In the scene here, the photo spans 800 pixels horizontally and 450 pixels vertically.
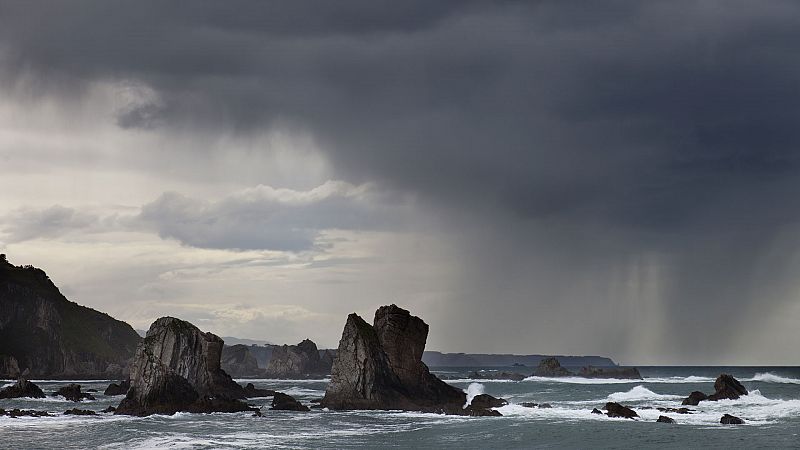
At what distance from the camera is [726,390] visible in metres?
87.2

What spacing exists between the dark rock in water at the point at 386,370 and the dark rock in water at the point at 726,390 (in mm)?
27381

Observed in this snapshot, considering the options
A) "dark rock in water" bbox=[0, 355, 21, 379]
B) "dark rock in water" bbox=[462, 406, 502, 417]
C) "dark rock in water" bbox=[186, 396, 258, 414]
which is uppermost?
"dark rock in water" bbox=[0, 355, 21, 379]

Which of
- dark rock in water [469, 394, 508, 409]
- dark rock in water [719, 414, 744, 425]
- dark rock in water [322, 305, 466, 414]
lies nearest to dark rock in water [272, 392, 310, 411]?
dark rock in water [322, 305, 466, 414]

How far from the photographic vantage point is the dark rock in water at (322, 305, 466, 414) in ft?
254

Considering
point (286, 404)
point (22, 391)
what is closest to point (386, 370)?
point (286, 404)

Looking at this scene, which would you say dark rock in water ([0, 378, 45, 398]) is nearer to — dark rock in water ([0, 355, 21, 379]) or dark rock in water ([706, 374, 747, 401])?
dark rock in water ([706, 374, 747, 401])

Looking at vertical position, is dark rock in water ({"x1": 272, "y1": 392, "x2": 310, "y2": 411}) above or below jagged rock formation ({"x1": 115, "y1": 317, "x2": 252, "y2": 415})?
below

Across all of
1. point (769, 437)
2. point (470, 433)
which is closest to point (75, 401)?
point (470, 433)

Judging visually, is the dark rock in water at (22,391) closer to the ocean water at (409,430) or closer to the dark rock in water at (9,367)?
the ocean water at (409,430)

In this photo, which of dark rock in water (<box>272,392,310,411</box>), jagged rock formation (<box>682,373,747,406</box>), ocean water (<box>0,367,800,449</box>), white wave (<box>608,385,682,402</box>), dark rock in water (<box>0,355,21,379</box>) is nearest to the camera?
ocean water (<box>0,367,800,449</box>)

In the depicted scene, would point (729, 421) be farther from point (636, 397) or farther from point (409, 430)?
point (636, 397)

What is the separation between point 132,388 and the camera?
77.2 meters

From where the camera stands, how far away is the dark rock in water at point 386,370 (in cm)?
7756

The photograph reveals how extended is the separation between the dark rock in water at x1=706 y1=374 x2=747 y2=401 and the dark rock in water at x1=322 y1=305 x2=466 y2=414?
27.4 meters
